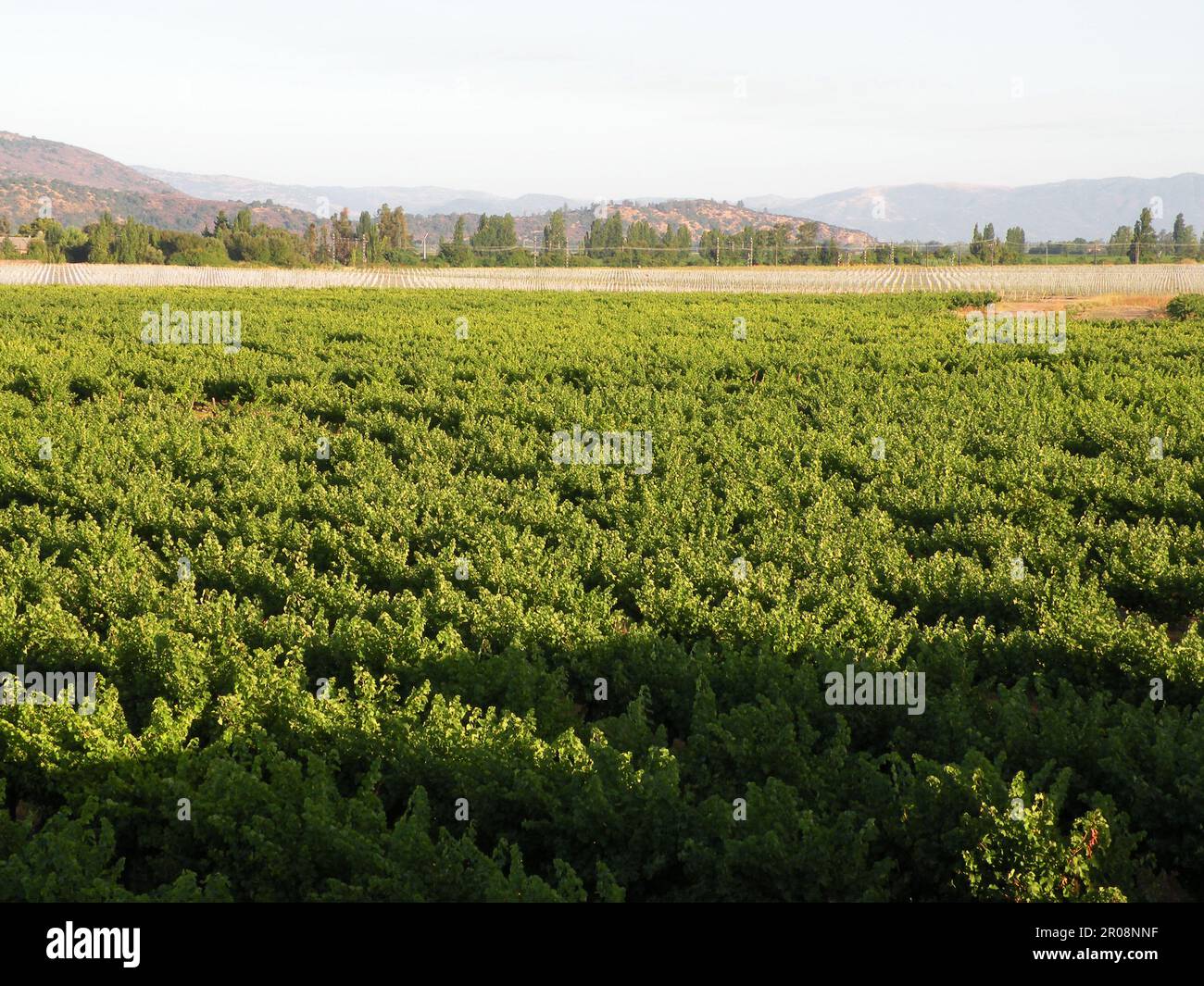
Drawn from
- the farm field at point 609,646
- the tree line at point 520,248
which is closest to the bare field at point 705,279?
the tree line at point 520,248

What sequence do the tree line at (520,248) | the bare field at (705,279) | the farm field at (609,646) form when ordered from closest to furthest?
the farm field at (609,646) < the bare field at (705,279) < the tree line at (520,248)

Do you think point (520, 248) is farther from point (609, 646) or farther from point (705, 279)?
point (609, 646)

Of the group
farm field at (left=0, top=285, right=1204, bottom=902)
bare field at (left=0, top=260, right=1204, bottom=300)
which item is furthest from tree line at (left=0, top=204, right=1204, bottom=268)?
farm field at (left=0, top=285, right=1204, bottom=902)

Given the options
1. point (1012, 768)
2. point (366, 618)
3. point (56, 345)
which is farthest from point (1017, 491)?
point (56, 345)

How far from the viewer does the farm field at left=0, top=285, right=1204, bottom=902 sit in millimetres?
4352

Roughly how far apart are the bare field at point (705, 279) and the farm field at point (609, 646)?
110 feet

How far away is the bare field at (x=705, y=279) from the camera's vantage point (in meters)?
45.0

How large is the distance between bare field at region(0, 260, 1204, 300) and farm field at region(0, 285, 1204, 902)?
110 feet

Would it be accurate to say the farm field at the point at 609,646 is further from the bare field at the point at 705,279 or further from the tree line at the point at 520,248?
the tree line at the point at 520,248

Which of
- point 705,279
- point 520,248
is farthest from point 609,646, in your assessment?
point 520,248

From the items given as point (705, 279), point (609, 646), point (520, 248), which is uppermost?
point (520, 248)

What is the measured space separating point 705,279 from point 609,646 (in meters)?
49.1

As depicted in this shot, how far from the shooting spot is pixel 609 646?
6.54 metres

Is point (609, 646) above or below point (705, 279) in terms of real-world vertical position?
below
